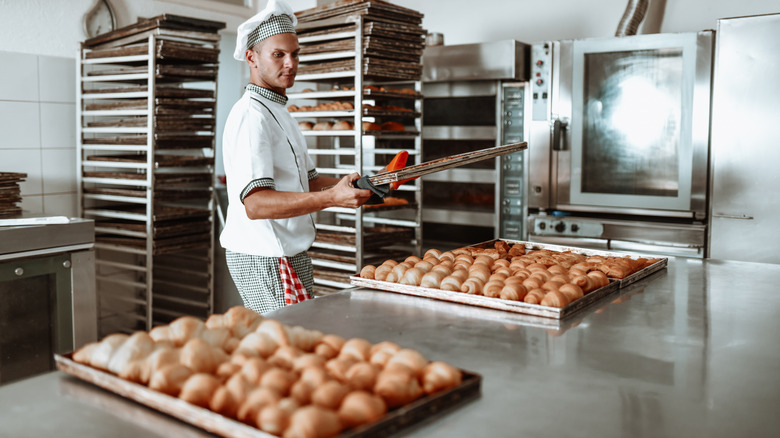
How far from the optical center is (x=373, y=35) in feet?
12.2

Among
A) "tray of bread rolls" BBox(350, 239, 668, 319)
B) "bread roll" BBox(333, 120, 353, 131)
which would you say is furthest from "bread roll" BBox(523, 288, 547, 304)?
"bread roll" BBox(333, 120, 353, 131)

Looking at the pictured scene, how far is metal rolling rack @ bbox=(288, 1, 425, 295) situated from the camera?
12.2ft

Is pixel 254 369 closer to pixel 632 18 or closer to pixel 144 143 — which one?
pixel 144 143

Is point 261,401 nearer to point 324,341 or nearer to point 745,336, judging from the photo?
point 324,341

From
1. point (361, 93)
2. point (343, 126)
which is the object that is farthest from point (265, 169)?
point (343, 126)

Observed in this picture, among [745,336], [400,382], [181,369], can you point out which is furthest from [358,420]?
[745,336]

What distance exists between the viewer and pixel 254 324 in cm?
144

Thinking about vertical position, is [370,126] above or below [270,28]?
below

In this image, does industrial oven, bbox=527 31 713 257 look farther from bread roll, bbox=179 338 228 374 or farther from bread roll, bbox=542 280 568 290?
bread roll, bbox=179 338 228 374

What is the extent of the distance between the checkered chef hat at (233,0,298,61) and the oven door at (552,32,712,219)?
2173mm

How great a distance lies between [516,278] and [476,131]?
92.3 inches

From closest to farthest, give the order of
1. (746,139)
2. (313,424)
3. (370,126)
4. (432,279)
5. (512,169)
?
(313,424)
(432,279)
(746,139)
(370,126)
(512,169)

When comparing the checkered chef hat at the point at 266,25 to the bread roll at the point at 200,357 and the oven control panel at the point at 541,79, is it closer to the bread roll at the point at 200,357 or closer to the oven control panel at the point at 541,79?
the bread roll at the point at 200,357

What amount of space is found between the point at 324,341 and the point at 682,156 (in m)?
2.91
